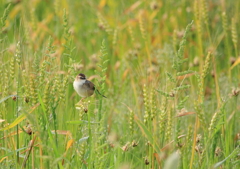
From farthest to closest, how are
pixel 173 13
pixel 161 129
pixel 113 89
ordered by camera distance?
1. pixel 173 13
2. pixel 113 89
3. pixel 161 129

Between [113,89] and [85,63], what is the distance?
87 centimetres

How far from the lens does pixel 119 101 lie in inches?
128

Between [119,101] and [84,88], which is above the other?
[84,88]

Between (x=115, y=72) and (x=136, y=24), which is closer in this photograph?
(x=115, y=72)

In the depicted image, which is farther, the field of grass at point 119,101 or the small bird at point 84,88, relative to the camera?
the small bird at point 84,88

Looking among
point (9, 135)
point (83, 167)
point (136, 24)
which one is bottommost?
point (83, 167)

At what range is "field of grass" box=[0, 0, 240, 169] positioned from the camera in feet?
6.53

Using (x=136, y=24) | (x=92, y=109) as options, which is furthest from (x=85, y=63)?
(x=92, y=109)

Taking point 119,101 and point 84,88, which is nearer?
point 84,88

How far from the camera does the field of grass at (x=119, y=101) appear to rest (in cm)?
199

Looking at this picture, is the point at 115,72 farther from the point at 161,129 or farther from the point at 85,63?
the point at 161,129

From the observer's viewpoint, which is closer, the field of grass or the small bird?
the field of grass

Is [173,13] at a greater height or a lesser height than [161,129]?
greater

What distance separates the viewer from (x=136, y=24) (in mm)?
4664
